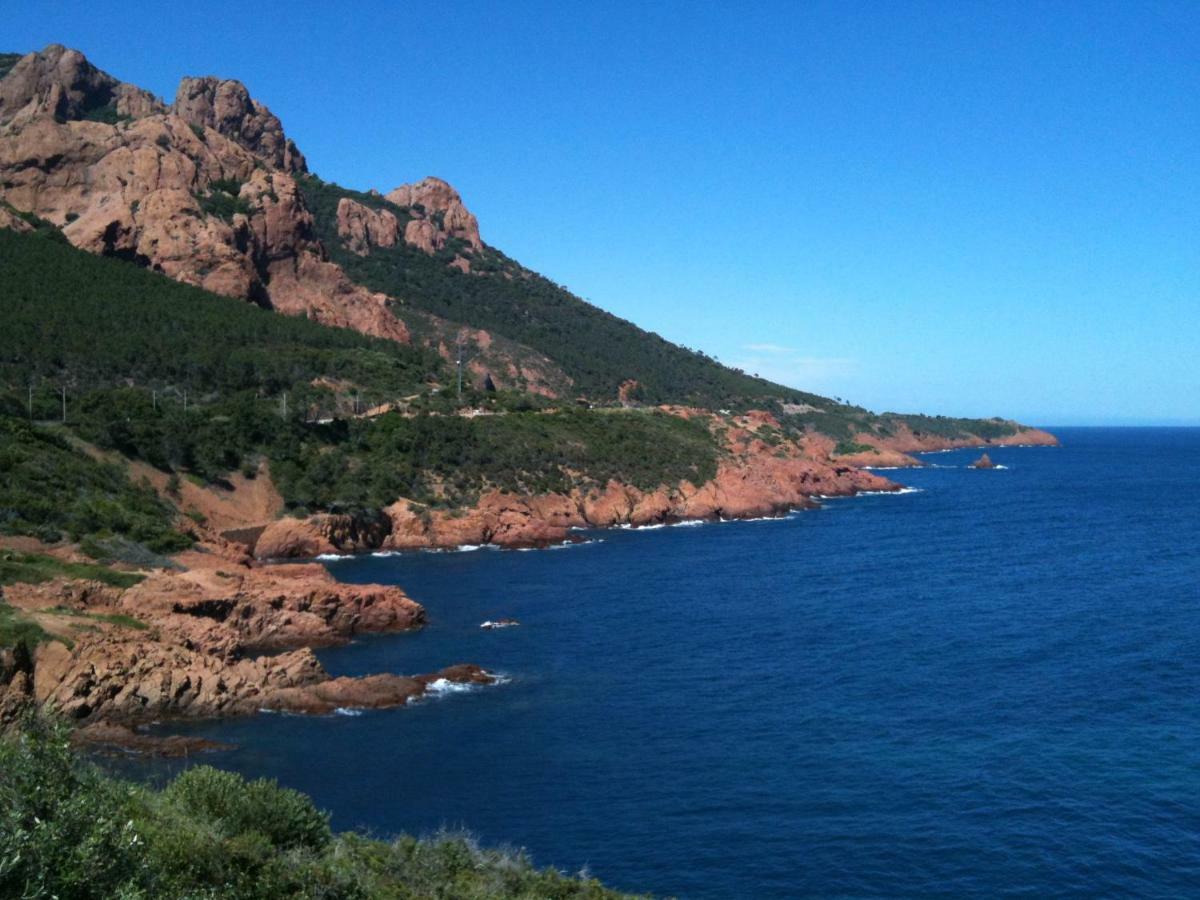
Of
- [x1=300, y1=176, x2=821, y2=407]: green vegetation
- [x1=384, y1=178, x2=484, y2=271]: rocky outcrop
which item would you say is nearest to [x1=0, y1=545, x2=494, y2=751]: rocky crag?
[x1=300, y1=176, x2=821, y2=407]: green vegetation

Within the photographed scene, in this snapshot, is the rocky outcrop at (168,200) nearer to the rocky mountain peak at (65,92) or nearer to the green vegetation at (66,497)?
the rocky mountain peak at (65,92)

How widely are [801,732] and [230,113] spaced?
14921 centimetres

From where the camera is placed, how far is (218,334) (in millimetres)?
98000

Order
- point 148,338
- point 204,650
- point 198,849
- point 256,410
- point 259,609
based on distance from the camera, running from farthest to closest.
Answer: point 148,338 < point 256,410 < point 259,609 < point 204,650 < point 198,849

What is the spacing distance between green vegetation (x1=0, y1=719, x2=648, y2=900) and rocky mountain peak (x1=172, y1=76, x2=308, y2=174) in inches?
5947

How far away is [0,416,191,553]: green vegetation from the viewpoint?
49844 mm

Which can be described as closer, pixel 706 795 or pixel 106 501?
pixel 706 795

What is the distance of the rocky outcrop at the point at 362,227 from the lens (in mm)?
158625

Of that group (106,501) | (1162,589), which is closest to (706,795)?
(1162,589)

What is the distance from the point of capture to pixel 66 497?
54406 mm

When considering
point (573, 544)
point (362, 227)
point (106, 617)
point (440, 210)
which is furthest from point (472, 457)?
point (440, 210)

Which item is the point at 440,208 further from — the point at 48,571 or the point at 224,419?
the point at 48,571

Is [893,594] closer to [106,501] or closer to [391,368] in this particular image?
[106,501]

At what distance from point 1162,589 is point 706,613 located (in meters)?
23.3
